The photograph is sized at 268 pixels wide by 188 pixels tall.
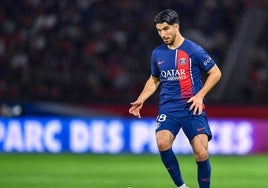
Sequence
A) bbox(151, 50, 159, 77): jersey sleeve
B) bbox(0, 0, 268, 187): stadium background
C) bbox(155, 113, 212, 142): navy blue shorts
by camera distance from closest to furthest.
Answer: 1. bbox(155, 113, 212, 142): navy blue shorts
2. bbox(151, 50, 159, 77): jersey sleeve
3. bbox(0, 0, 268, 187): stadium background

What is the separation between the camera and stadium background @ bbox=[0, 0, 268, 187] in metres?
17.2

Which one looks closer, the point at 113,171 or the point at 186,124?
the point at 186,124

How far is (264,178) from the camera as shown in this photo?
41.2ft

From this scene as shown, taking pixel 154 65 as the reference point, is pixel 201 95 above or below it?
below

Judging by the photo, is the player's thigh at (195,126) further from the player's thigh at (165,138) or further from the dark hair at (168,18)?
the dark hair at (168,18)

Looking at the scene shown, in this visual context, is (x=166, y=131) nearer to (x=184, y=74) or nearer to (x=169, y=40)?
(x=184, y=74)

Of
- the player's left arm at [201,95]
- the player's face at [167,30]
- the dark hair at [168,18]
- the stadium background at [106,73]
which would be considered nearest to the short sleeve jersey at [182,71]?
the player's left arm at [201,95]

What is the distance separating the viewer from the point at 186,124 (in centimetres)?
895

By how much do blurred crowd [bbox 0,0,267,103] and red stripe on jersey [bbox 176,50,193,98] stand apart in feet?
31.1

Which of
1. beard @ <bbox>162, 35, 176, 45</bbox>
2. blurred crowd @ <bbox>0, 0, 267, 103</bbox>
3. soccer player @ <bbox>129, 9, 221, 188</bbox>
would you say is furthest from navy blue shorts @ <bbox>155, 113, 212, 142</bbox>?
blurred crowd @ <bbox>0, 0, 267, 103</bbox>

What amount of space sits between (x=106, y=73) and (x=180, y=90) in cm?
1062

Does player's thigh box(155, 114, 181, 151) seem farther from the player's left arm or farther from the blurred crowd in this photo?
the blurred crowd

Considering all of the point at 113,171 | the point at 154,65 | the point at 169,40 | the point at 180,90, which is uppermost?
the point at 169,40

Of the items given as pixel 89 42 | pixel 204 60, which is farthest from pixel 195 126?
pixel 89 42
